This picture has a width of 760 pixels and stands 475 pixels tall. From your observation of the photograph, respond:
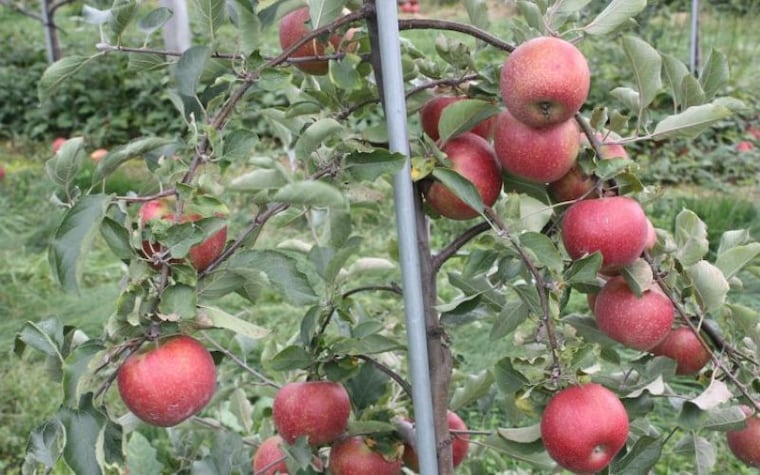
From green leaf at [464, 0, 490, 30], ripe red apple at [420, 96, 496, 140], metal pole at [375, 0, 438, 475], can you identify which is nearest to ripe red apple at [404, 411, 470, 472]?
metal pole at [375, 0, 438, 475]

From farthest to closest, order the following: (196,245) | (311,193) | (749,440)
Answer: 1. (749,440)
2. (196,245)
3. (311,193)

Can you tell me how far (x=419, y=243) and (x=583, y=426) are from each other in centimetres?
24

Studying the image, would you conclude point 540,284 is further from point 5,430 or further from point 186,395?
point 5,430

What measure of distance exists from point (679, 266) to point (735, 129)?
3.76 metres

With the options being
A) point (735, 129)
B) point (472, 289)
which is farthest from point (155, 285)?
point (735, 129)

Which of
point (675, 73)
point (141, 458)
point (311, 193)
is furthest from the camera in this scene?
point (141, 458)

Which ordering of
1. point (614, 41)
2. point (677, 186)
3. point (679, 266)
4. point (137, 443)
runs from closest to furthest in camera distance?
point (679, 266) < point (137, 443) < point (677, 186) < point (614, 41)

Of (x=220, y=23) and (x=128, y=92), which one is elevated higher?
(x=220, y=23)

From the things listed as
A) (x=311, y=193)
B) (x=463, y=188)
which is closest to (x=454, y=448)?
(x=463, y=188)

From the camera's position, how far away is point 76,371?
70 cm

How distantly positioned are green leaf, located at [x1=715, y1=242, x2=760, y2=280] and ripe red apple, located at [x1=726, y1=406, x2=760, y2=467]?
154 mm

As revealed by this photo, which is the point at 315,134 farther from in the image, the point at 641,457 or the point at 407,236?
the point at 641,457

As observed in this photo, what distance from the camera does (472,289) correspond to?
0.92 metres

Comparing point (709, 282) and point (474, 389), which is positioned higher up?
point (709, 282)
